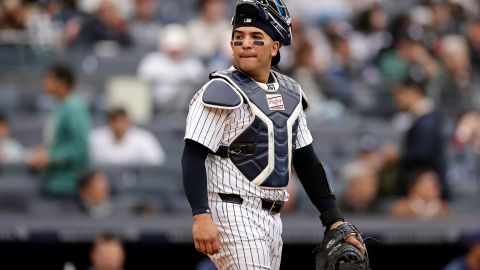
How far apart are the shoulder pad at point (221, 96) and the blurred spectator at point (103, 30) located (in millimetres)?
6386

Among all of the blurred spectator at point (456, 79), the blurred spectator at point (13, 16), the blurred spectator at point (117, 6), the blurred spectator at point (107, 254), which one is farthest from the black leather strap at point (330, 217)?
the blurred spectator at point (117, 6)

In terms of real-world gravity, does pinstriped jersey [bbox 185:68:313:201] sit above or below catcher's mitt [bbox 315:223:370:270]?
above

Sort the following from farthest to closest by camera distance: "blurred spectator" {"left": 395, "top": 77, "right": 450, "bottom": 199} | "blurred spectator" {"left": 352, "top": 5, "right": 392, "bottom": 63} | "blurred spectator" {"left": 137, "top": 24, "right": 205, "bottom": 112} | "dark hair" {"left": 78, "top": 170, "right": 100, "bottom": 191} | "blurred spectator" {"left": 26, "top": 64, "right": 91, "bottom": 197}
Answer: "blurred spectator" {"left": 352, "top": 5, "right": 392, "bottom": 63} < "blurred spectator" {"left": 137, "top": 24, "right": 205, "bottom": 112} < "blurred spectator" {"left": 395, "top": 77, "right": 450, "bottom": 199} < "blurred spectator" {"left": 26, "top": 64, "right": 91, "bottom": 197} < "dark hair" {"left": 78, "top": 170, "right": 100, "bottom": 191}

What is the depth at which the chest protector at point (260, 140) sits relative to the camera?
16.0 ft

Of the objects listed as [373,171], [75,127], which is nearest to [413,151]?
[373,171]

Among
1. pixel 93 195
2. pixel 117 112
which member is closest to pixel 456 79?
pixel 117 112

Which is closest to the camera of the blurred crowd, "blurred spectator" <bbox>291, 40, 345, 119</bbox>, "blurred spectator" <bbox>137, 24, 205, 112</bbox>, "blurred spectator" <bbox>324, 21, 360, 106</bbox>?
the blurred crowd

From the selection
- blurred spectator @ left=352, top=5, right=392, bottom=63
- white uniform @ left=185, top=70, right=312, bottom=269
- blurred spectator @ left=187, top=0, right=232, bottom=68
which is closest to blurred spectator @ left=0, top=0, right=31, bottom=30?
blurred spectator @ left=187, top=0, right=232, bottom=68

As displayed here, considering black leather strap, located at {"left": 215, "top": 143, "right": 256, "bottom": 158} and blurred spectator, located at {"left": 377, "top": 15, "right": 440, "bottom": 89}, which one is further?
blurred spectator, located at {"left": 377, "top": 15, "right": 440, "bottom": 89}

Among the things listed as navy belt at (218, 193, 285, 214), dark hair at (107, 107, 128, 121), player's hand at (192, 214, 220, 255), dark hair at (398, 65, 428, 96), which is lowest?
player's hand at (192, 214, 220, 255)

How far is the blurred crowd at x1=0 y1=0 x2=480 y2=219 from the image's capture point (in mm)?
8836

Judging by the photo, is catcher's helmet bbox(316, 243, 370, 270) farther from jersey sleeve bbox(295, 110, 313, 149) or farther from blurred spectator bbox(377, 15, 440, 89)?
blurred spectator bbox(377, 15, 440, 89)

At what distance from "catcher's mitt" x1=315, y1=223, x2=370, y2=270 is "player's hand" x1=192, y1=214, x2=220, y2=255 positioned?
1.77ft

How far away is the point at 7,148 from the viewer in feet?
31.2
